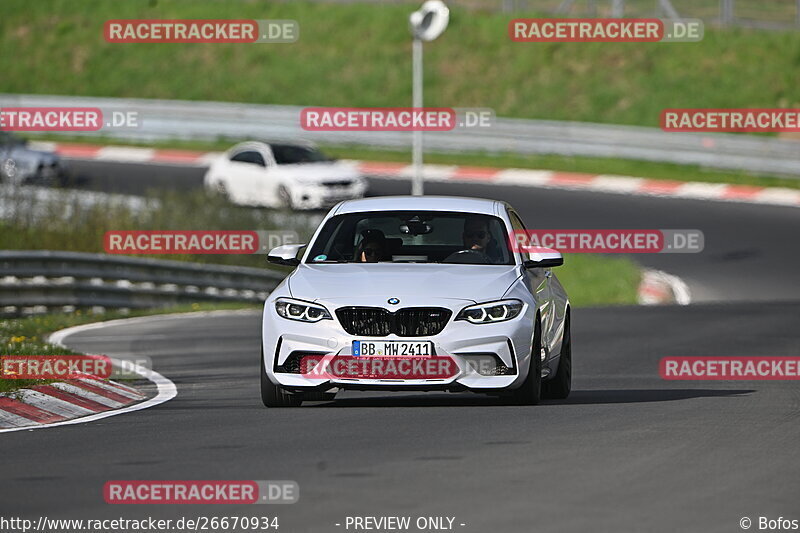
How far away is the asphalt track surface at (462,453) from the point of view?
7.99m

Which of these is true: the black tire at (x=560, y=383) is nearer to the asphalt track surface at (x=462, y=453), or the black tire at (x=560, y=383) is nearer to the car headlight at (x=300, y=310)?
the asphalt track surface at (x=462, y=453)

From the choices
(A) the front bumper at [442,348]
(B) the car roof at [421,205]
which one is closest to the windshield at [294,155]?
(B) the car roof at [421,205]

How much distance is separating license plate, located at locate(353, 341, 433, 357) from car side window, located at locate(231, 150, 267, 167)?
2523cm

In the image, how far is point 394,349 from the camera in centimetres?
1140

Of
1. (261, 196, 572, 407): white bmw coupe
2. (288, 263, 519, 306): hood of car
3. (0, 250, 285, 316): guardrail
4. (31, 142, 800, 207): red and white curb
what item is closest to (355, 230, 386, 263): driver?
(261, 196, 572, 407): white bmw coupe

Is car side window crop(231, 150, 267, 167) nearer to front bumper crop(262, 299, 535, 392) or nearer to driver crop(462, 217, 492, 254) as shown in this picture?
driver crop(462, 217, 492, 254)

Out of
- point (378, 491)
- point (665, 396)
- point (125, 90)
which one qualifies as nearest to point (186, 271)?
point (665, 396)

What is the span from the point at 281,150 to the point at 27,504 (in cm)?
2913

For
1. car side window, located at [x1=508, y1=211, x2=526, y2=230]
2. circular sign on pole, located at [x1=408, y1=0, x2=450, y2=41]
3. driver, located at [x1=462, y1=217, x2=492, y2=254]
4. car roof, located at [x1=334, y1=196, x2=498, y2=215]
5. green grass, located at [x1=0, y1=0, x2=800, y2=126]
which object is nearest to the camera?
driver, located at [x1=462, y1=217, x2=492, y2=254]

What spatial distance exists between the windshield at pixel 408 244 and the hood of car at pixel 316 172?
2237 centimetres

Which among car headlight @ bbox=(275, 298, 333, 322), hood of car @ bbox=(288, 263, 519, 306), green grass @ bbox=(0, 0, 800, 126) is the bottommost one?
car headlight @ bbox=(275, 298, 333, 322)

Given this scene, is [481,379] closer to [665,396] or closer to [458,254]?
[458,254]

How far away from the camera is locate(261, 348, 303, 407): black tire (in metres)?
12.0

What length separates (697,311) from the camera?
23516mm
